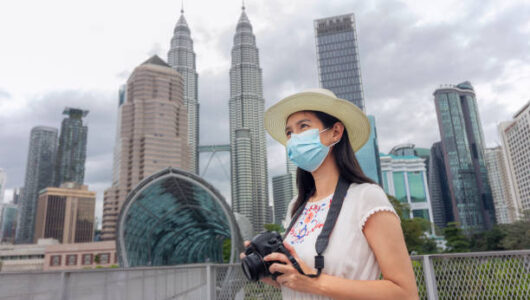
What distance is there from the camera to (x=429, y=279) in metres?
4.62

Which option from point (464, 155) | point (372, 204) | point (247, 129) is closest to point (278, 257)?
point (372, 204)

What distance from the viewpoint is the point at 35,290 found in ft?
12.4

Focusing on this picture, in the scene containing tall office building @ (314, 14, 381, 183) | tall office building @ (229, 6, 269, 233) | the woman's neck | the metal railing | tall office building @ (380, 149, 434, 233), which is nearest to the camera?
the woman's neck

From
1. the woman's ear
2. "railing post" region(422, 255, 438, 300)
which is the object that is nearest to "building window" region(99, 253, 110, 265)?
"railing post" region(422, 255, 438, 300)

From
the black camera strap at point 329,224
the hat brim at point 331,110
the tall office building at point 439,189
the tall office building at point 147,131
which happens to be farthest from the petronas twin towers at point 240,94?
the black camera strap at point 329,224

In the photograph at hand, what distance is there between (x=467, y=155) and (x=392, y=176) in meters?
26.5

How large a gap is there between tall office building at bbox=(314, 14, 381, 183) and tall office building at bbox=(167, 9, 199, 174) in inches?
3288

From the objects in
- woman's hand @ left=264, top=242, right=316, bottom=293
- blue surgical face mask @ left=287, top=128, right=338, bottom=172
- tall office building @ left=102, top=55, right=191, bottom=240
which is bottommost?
woman's hand @ left=264, top=242, right=316, bottom=293

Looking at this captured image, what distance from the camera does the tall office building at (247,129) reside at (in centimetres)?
14000

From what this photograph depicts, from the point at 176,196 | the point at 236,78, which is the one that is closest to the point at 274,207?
the point at 236,78

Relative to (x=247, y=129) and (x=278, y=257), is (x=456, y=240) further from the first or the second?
(x=247, y=129)

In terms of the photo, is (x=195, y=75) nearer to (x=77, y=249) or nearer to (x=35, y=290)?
(x=77, y=249)

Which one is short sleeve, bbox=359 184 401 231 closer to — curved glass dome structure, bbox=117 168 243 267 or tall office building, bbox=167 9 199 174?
curved glass dome structure, bbox=117 168 243 267

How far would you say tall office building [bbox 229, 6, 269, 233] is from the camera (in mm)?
140000
